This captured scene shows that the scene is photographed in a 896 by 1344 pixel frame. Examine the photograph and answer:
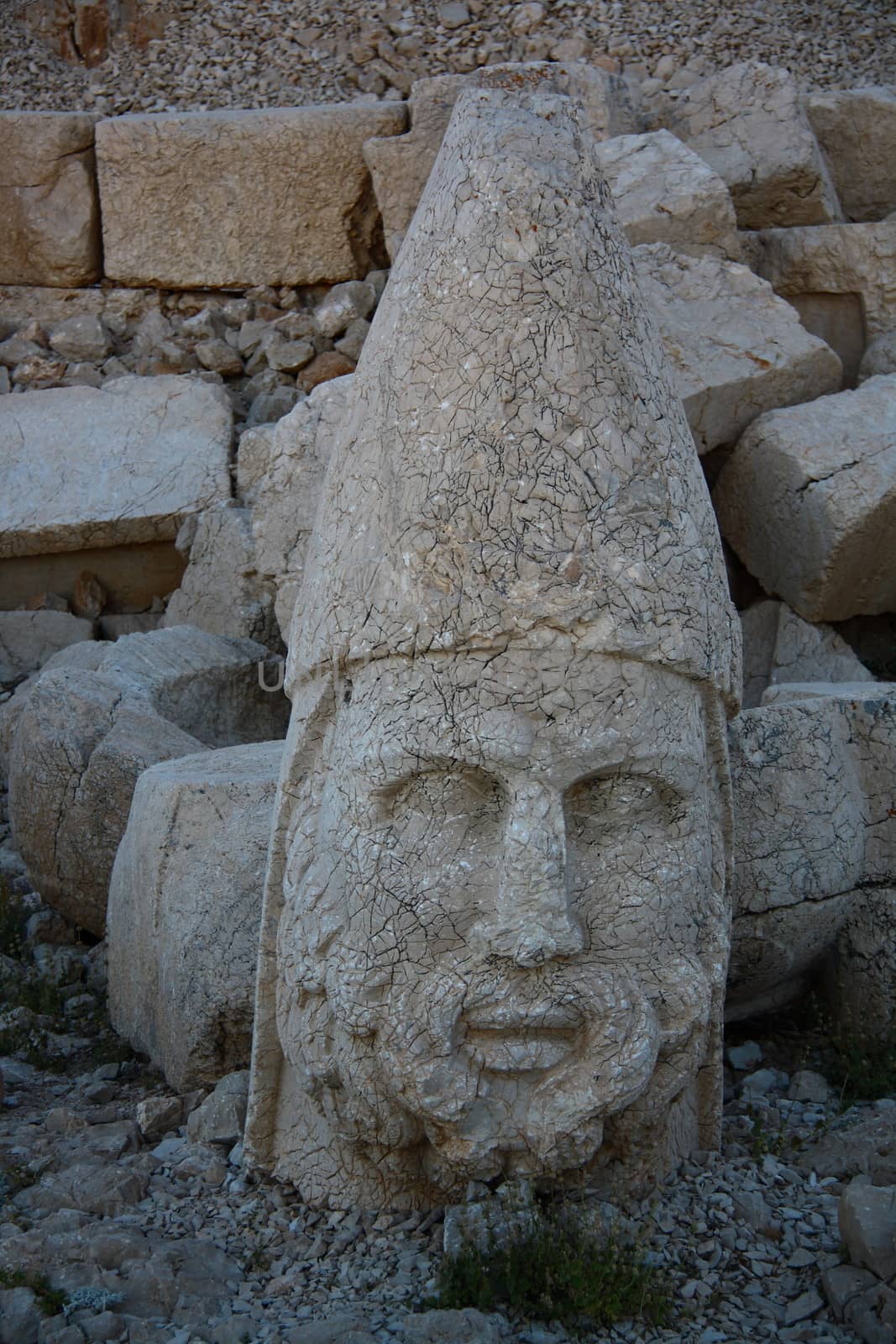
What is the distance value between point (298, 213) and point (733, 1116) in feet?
14.1

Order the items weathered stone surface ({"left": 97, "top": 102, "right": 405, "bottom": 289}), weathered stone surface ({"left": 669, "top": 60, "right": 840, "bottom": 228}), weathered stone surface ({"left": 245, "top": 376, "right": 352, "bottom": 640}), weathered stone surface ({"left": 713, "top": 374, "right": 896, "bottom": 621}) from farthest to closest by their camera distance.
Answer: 1. weathered stone surface ({"left": 97, "top": 102, "right": 405, "bottom": 289})
2. weathered stone surface ({"left": 669, "top": 60, "right": 840, "bottom": 228})
3. weathered stone surface ({"left": 245, "top": 376, "right": 352, "bottom": 640})
4. weathered stone surface ({"left": 713, "top": 374, "right": 896, "bottom": 621})

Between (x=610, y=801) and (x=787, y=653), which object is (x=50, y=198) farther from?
(x=610, y=801)

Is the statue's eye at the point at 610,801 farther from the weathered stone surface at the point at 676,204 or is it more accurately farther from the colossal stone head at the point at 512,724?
the weathered stone surface at the point at 676,204

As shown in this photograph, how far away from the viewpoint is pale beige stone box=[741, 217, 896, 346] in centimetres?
559

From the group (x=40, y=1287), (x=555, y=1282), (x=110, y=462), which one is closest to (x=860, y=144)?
(x=110, y=462)

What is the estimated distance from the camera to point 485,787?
2760 millimetres

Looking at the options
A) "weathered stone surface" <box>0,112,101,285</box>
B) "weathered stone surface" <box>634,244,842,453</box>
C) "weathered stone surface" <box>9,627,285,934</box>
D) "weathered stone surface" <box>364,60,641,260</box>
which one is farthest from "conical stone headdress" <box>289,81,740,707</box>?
"weathered stone surface" <box>0,112,101,285</box>

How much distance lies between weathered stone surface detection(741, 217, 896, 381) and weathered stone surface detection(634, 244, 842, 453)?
454 mm

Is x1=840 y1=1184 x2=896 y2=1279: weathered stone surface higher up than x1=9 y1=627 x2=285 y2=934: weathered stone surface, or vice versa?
x1=840 y1=1184 x2=896 y2=1279: weathered stone surface

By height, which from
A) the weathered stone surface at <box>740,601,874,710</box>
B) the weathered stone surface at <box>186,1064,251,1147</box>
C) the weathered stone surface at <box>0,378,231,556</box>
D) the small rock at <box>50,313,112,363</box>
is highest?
the small rock at <box>50,313,112,363</box>

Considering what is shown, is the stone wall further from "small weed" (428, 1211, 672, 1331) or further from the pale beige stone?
"small weed" (428, 1211, 672, 1331)

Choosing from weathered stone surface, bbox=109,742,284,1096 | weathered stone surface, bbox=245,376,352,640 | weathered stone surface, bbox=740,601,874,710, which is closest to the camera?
weathered stone surface, bbox=109,742,284,1096

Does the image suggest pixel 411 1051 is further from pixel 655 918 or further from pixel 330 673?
pixel 330 673

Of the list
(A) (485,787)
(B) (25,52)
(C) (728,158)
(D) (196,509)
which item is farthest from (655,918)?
(B) (25,52)
